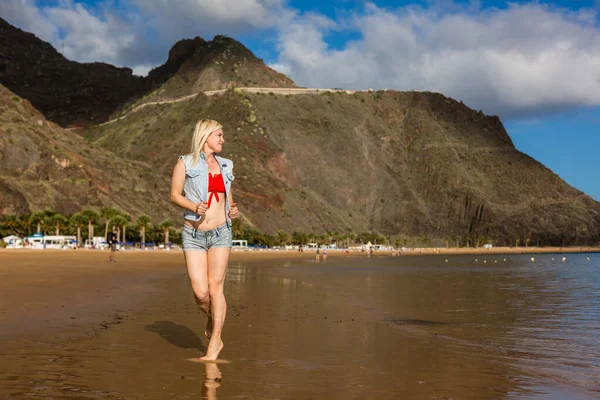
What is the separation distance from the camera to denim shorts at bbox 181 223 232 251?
841 centimetres

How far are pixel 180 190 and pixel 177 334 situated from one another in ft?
11.2

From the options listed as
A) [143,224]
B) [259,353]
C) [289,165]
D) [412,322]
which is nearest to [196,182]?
[259,353]

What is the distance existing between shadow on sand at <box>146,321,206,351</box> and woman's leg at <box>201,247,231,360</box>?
3.53 ft

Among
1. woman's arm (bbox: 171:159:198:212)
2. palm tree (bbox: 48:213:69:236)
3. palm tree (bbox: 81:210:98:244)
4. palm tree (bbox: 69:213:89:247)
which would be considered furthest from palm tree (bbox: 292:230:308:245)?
woman's arm (bbox: 171:159:198:212)

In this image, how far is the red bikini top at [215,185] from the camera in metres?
8.62

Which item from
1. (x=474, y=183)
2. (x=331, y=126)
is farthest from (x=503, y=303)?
(x=474, y=183)

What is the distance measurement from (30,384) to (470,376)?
16.1 ft

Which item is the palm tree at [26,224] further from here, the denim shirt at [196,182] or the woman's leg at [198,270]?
the woman's leg at [198,270]

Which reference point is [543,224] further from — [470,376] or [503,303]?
[470,376]

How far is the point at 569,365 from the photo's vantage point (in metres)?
9.43

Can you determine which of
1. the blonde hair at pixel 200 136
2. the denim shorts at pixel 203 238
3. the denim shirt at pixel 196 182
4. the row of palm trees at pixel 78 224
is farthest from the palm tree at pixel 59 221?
the denim shorts at pixel 203 238

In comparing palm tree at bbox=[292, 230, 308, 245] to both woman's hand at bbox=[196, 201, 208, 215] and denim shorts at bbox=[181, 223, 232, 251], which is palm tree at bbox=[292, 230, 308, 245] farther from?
woman's hand at bbox=[196, 201, 208, 215]

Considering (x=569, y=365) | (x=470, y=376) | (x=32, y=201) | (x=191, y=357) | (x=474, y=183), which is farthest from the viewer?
(x=474, y=183)

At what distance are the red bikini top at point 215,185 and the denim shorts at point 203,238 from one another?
0.45m
